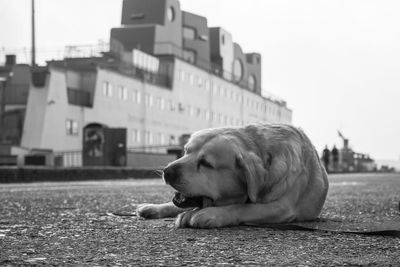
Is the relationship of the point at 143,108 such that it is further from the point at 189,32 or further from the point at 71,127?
the point at 189,32

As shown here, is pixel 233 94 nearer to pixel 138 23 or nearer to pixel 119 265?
pixel 138 23

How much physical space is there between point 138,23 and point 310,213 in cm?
4972

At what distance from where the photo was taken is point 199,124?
56.1 metres

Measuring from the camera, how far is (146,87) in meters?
45.3

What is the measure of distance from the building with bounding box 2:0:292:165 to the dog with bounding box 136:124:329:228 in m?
31.0

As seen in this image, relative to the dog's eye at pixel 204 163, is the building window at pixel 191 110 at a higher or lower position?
higher

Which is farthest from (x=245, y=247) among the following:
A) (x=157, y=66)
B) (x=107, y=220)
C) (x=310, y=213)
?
(x=157, y=66)

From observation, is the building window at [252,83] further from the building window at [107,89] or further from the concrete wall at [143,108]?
the building window at [107,89]

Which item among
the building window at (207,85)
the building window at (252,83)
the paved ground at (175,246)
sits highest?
the building window at (252,83)

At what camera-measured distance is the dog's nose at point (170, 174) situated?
3.94 m

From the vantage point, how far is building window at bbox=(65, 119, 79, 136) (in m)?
36.2

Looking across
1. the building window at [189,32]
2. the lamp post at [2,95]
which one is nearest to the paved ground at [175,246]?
the lamp post at [2,95]

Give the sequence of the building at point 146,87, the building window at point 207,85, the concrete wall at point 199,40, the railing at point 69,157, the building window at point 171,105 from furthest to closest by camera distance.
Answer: the building window at point 207,85
the concrete wall at point 199,40
the building window at point 171,105
the building at point 146,87
the railing at point 69,157

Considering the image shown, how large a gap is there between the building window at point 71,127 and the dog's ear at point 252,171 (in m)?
32.9
